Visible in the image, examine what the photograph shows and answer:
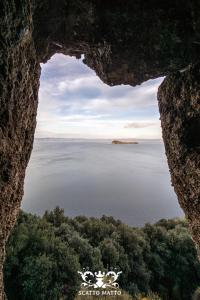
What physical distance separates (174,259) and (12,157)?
868 inches

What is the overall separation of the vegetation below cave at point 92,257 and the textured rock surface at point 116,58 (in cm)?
1043

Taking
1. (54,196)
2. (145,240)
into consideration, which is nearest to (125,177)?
(54,196)

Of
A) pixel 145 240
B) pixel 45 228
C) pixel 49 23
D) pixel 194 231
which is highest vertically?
pixel 49 23

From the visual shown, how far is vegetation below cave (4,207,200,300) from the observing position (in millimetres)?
15539

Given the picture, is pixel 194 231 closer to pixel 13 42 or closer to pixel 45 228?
pixel 13 42

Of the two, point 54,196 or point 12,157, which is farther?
point 54,196

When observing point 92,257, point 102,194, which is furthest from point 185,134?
point 102,194

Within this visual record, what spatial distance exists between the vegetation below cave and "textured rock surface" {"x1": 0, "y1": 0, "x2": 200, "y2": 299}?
34.2ft

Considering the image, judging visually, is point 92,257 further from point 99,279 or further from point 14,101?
point 14,101

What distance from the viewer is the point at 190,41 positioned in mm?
5207

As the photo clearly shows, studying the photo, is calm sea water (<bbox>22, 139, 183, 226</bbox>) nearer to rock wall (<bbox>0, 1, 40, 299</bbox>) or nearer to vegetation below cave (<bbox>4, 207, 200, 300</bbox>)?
vegetation below cave (<bbox>4, 207, 200, 300</bbox>)

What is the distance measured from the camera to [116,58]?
19.3 feet

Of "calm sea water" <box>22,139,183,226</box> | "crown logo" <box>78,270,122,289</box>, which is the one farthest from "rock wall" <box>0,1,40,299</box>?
"calm sea water" <box>22,139,183,226</box>

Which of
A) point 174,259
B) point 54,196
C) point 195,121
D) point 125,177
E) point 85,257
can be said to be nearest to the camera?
point 195,121
